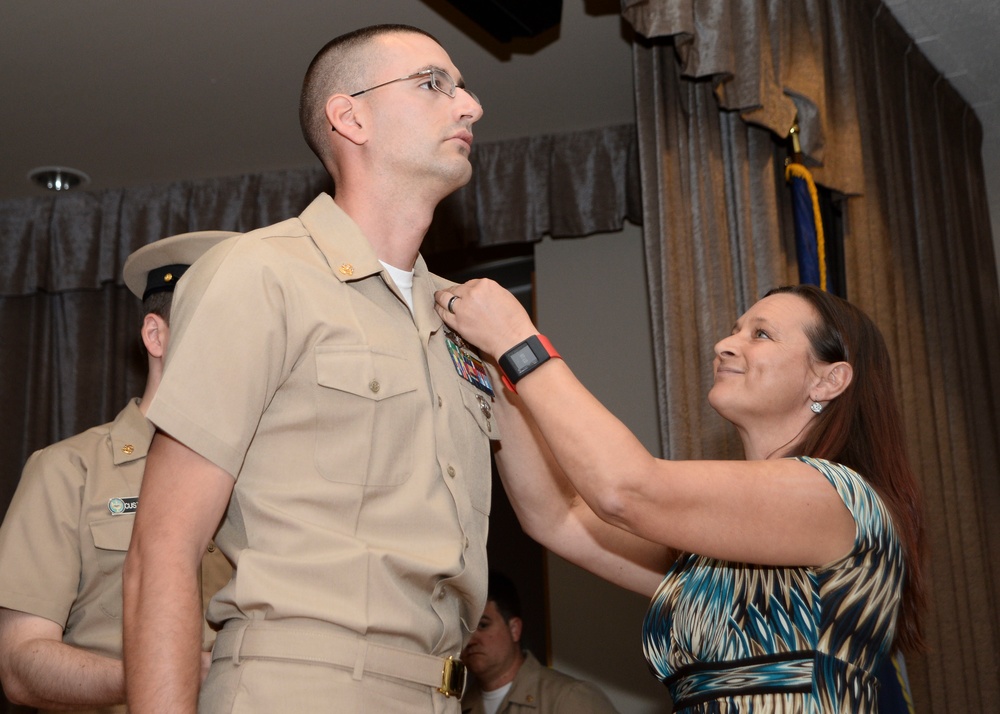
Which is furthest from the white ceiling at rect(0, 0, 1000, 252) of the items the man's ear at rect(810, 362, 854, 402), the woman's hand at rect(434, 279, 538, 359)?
the woman's hand at rect(434, 279, 538, 359)

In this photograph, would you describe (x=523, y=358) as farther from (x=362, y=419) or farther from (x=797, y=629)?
(x=797, y=629)

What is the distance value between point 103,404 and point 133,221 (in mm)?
825

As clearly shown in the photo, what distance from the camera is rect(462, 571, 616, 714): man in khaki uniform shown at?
376 cm

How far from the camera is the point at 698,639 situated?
174 cm

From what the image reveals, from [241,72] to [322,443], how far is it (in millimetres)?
2847

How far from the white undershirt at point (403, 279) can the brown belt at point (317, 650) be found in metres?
0.56

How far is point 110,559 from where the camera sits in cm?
214

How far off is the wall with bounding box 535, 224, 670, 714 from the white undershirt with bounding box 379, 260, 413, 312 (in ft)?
8.76

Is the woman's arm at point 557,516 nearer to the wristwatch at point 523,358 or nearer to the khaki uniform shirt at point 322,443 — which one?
the wristwatch at point 523,358

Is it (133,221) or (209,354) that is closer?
(209,354)

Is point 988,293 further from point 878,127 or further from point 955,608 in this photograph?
point 955,608

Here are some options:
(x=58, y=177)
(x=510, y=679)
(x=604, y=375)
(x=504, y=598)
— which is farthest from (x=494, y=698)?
(x=58, y=177)

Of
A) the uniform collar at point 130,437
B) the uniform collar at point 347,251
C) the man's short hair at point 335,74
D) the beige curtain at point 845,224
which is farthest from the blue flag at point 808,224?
the uniform collar at point 130,437

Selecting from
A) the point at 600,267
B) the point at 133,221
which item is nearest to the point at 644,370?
the point at 600,267
